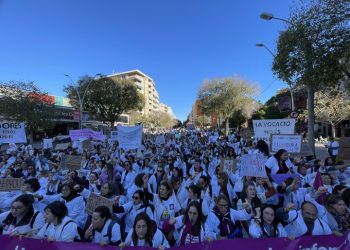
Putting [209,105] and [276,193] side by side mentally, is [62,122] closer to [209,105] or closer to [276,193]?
[209,105]

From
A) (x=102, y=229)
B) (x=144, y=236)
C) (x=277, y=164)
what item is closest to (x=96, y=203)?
(x=102, y=229)

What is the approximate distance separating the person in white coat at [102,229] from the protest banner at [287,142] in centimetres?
608

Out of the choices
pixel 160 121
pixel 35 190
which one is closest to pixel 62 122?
pixel 35 190

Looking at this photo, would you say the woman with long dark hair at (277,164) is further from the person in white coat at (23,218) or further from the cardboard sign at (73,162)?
the cardboard sign at (73,162)

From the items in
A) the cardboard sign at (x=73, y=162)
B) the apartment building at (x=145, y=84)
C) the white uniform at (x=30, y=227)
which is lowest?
the white uniform at (x=30, y=227)

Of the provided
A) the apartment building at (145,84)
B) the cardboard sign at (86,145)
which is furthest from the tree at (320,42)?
the apartment building at (145,84)

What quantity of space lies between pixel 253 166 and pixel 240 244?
241 centimetres

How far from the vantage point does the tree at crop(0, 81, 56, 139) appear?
32.1 meters

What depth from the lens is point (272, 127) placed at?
971 cm

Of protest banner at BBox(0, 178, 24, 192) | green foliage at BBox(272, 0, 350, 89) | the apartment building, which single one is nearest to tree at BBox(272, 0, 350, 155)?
green foliage at BBox(272, 0, 350, 89)

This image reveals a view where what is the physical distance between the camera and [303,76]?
528 inches

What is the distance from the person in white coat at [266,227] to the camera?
3.78 metres

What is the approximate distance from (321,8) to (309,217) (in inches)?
439

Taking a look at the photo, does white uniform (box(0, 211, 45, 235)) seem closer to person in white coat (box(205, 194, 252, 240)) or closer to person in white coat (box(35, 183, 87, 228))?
person in white coat (box(35, 183, 87, 228))
